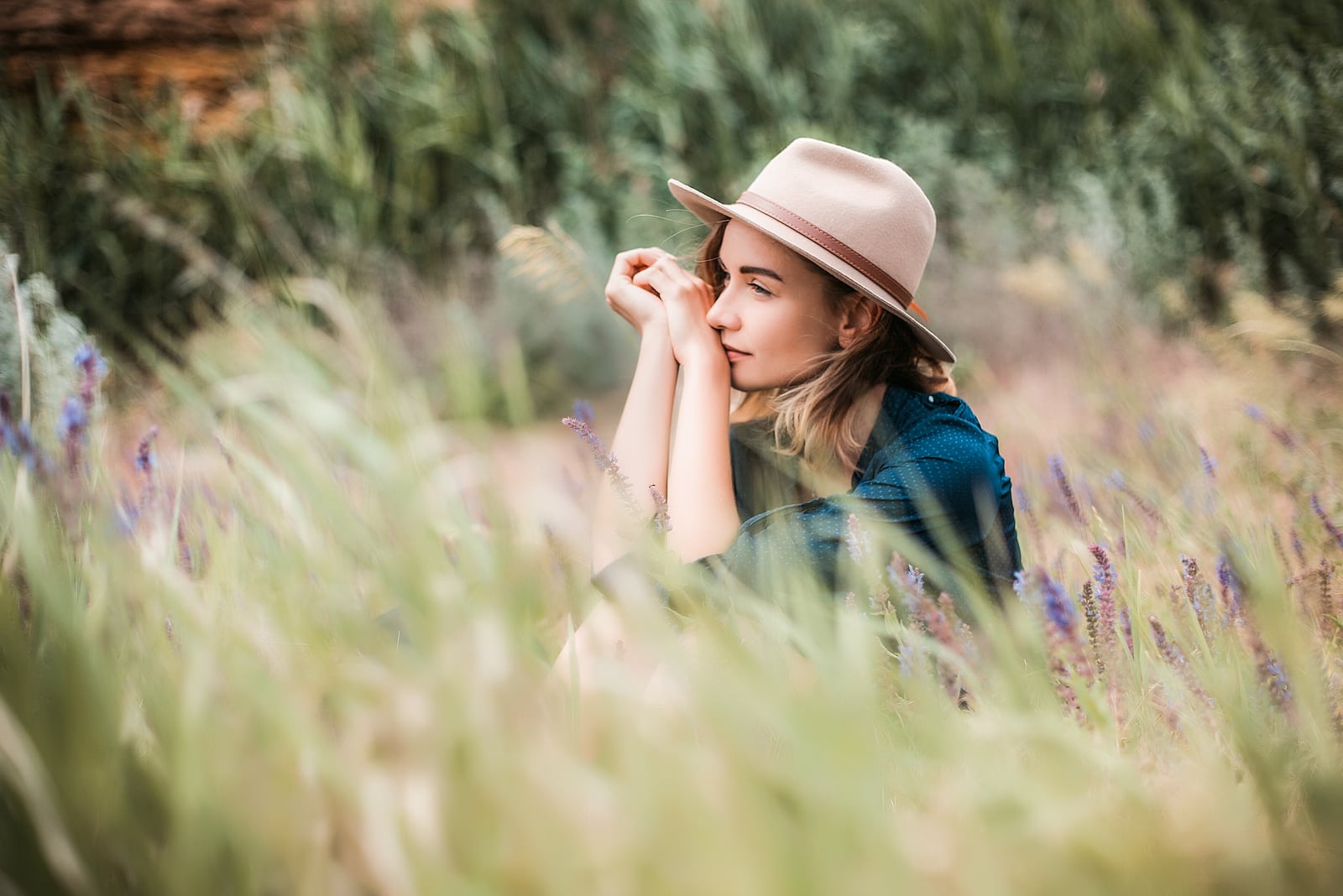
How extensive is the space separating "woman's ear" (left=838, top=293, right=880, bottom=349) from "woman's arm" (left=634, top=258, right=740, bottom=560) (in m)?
0.23

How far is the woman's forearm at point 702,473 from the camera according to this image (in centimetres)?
157

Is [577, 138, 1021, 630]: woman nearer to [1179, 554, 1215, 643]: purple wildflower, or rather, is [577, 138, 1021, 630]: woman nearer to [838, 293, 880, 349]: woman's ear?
[838, 293, 880, 349]: woman's ear

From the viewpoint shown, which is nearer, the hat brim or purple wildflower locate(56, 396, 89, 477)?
purple wildflower locate(56, 396, 89, 477)

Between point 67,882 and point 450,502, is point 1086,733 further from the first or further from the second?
point 67,882

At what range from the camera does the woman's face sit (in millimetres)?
1673

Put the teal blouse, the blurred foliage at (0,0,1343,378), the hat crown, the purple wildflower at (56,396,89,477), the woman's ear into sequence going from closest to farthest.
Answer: the purple wildflower at (56,396,89,477), the teal blouse, the hat crown, the woman's ear, the blurred foliage at (0,0,1343,378)

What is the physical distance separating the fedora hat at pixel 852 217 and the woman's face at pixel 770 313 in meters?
0.04

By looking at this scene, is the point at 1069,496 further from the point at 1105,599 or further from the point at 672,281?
the point at 672,281

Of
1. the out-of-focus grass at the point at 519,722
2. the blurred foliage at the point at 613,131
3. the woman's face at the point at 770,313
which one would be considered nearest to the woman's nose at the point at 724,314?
the woman's face at the point at 770,313

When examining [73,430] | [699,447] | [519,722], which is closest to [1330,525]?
[699,447]

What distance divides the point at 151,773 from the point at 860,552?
787 mm

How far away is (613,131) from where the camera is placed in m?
4.67

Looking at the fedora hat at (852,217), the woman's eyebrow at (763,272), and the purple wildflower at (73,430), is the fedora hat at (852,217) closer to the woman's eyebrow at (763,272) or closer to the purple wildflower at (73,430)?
the woman's eyebrow at (763,272)

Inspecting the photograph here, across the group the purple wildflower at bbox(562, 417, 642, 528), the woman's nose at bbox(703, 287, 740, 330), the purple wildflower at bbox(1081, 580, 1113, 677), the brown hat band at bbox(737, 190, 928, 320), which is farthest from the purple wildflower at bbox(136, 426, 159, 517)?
the purple wildflower at bbox(1081, 580, 1113, 677)
